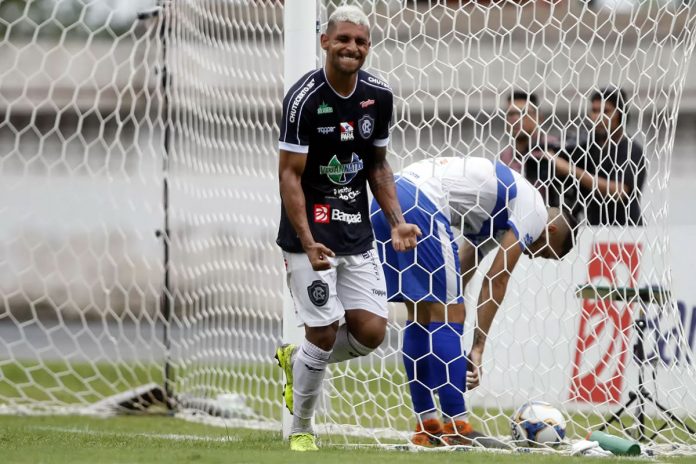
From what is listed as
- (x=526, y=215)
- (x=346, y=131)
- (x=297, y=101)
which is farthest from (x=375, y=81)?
(x=526, y=215)

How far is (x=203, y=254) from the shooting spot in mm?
7859

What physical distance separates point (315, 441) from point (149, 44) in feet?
12.7

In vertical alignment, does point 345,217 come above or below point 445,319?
above

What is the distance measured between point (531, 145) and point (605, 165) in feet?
1.27

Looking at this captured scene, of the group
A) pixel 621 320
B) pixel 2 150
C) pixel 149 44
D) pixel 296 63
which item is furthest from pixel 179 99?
pixel 621 320

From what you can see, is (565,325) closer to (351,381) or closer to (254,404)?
(351,381)

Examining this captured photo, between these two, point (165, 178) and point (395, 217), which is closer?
point (395, 217)

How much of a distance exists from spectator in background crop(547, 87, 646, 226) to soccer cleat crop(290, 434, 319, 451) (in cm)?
195

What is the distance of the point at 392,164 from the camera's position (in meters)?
7.39

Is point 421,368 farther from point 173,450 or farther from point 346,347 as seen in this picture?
point 173,450

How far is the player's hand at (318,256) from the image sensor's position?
15.5ft

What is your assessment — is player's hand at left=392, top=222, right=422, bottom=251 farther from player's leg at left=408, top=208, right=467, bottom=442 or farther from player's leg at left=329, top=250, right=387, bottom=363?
player's leg at left=408, top=208, right=467, bottom=442

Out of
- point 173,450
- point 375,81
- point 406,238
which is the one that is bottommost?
point 173,450

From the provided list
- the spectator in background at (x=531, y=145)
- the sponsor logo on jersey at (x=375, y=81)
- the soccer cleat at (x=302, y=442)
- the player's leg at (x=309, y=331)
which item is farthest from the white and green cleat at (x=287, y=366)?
the spectator in background at (x=531, y=145)
